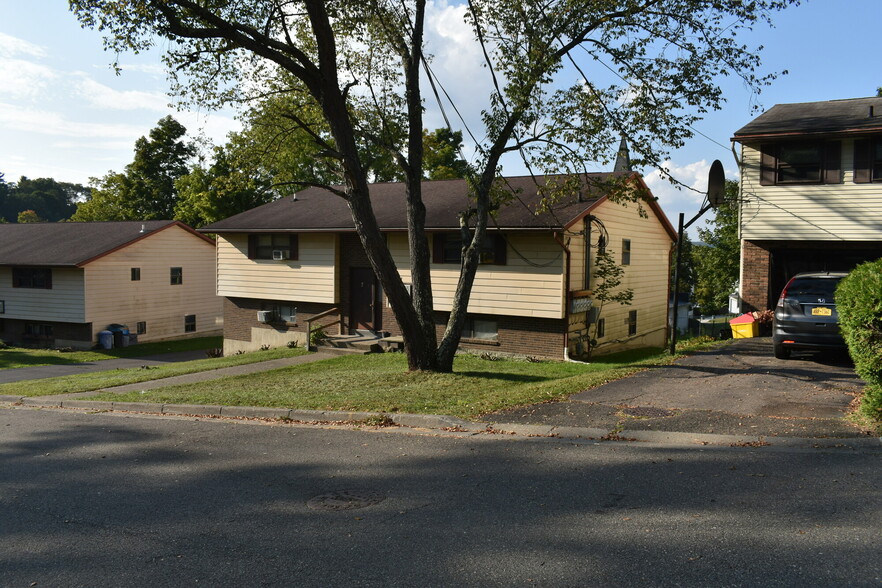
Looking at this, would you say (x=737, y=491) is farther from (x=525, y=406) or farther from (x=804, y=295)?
(x=804, y=295)

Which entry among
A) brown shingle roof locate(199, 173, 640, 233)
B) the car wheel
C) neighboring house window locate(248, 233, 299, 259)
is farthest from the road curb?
neighboring house window locate(248, 233, 299, 259)

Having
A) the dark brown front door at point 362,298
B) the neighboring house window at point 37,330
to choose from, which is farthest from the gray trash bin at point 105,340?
the dark brown front door at point 362,298

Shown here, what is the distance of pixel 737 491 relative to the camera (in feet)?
18.8

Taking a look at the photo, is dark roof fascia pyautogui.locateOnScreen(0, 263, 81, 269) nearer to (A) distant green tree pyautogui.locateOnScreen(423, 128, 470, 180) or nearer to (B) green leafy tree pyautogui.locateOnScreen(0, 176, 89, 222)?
(A) distant green tree pyautogui.locateOnScreen(423, 128, 470, 180)

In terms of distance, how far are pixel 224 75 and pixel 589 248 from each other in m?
10.7

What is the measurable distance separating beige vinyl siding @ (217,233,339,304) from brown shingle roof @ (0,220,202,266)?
761 cm

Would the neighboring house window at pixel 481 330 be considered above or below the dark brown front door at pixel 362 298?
below

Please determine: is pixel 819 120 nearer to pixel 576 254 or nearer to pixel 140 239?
pixel 576 254

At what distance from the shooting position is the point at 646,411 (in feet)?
29.4

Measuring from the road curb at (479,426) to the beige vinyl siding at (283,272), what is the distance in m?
9.77

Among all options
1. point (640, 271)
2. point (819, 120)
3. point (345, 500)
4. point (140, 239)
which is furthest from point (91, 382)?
point (819, 120)

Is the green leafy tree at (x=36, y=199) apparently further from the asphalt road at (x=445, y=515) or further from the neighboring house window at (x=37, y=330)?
the asphalt road at (x=445, y=515)

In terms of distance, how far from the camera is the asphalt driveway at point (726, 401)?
8016 mm

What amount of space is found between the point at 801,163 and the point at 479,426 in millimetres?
13587
